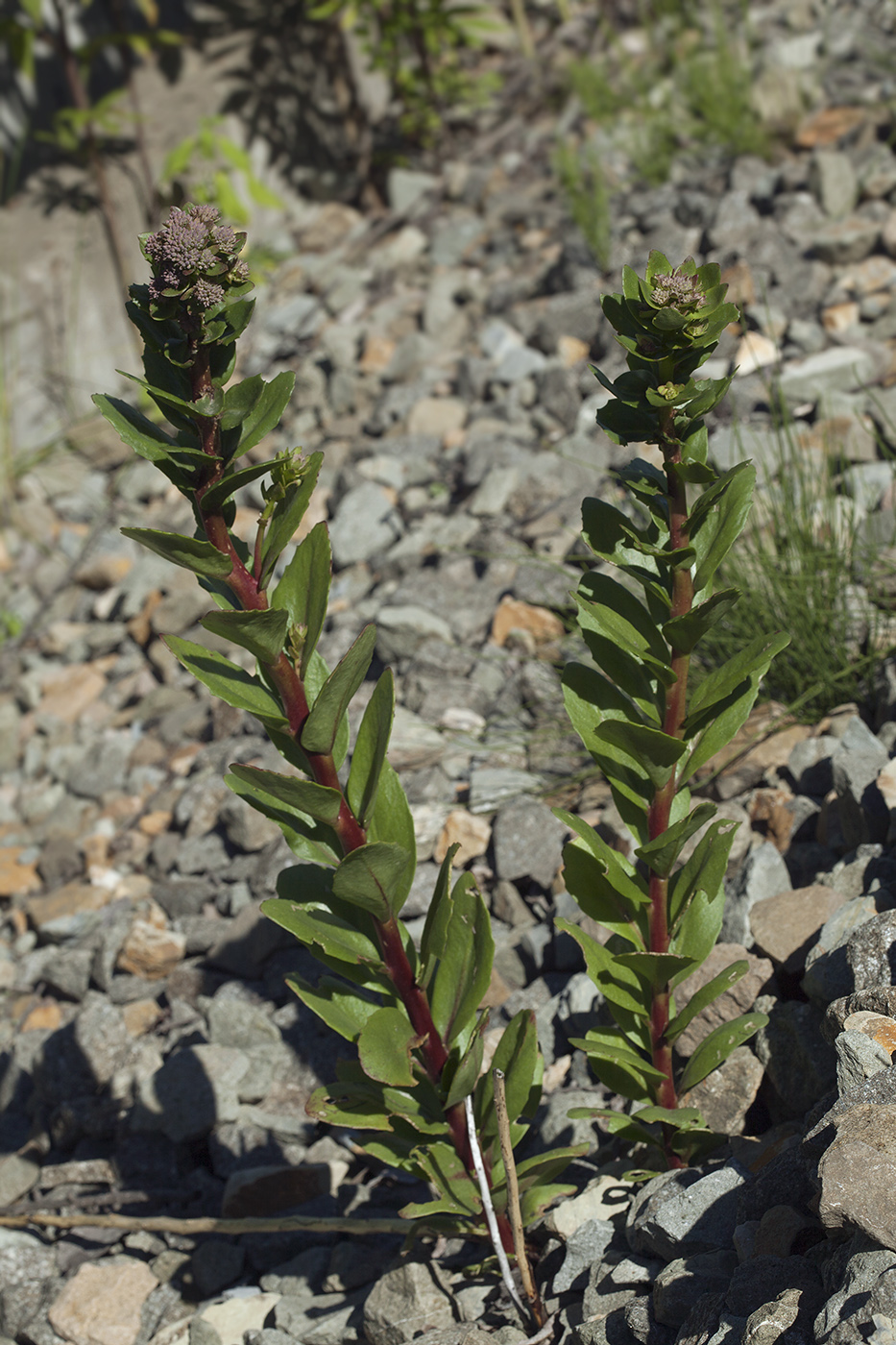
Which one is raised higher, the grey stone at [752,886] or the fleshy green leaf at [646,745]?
the fleshy green leaf at [646,745]

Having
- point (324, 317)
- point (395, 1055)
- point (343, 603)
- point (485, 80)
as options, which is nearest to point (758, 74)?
point (485, 80)

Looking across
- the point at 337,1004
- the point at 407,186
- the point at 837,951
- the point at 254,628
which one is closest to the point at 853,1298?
the point at 837,951

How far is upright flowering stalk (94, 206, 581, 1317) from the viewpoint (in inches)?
49.9

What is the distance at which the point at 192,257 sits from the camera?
1.19m

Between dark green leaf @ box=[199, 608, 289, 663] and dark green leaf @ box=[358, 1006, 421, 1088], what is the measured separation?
568 mm

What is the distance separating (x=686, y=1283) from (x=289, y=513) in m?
1.13

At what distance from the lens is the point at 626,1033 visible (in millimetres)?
1773

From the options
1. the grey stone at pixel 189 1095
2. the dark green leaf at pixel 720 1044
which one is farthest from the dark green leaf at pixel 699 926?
the grey stone at pixel 189 1095

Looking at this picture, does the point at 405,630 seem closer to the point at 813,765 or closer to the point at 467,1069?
the point at 813,765

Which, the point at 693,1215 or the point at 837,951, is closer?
the point at 693,1215

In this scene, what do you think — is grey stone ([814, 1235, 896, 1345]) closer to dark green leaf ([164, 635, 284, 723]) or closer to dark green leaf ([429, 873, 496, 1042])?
dark green leaf ([429, 873, 496, 1042])

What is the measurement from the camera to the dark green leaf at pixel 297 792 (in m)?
1.37

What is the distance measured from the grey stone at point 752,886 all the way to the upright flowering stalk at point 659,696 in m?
0.42

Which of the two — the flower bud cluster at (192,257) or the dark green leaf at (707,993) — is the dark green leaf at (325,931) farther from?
the flower bud cluster at (192,257)
